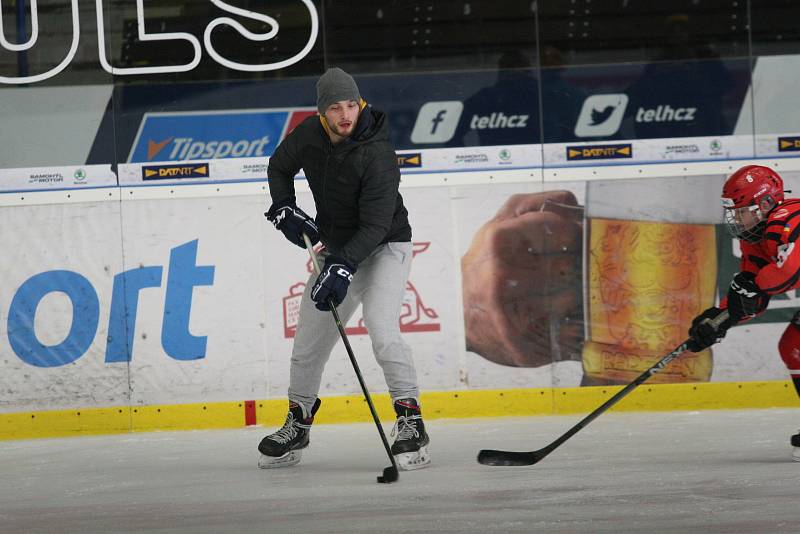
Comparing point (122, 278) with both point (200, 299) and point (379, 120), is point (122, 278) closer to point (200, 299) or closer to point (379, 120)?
point (200, 299)

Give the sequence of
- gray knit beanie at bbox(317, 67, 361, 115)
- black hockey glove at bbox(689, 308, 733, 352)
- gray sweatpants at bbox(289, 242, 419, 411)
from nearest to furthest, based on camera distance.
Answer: black hockey glove at bbox(689, 308, 733, 352) < gray knit beanie at bbox(317, 67, 361, 115) < gray sweatpants at bbox(289, 242, 419, 411)

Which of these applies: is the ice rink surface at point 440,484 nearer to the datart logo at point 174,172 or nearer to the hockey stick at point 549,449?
the hockey stick at point 549,449

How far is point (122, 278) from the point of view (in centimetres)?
615

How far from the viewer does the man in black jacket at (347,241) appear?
4.21 meters

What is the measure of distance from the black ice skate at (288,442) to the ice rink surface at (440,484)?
0.07 metres

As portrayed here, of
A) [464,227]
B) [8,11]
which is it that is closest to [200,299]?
[464,227]

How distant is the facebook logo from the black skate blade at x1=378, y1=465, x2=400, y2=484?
266 centimetres

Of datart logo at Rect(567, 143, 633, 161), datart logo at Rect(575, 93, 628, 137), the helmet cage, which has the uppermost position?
datart logo at Rect(575, 93, 628, 137)

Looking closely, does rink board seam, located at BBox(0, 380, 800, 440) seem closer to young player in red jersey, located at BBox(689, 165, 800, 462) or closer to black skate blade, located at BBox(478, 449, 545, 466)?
black skate blade, located at BBox(478, 449, 545, 466)

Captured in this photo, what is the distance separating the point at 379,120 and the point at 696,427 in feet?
7.24

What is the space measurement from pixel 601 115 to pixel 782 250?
2.44m

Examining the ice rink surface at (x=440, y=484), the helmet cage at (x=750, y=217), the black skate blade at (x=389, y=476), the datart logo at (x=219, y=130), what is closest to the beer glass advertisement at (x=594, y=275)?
the ice rink surface at (x=440, y=484)

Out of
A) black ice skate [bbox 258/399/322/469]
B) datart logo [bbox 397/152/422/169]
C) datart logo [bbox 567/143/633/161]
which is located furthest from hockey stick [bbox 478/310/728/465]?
datart logo [bbox 397/152/422/169]

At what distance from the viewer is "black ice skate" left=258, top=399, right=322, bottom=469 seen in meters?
4.44
